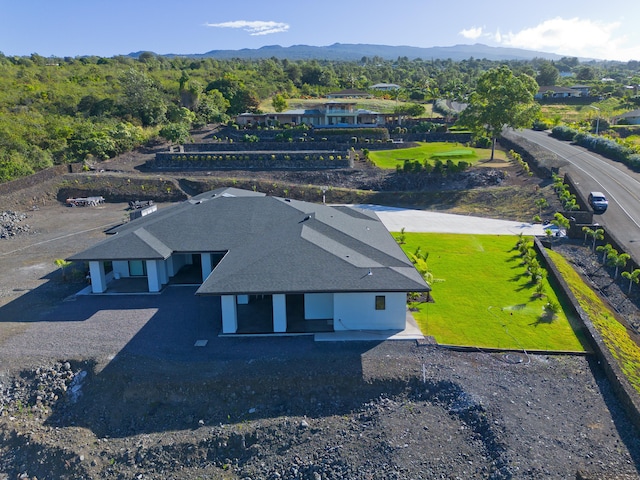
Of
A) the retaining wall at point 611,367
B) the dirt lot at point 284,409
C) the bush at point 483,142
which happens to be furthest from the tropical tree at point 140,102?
the retaining wall at point 611,367

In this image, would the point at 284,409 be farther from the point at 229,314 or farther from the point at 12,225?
the point at 12,225

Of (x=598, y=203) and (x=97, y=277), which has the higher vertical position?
(x=598, y=203)

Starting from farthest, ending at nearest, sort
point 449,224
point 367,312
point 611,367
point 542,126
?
point 542,126 → point 449,224 → point 367,312 → point 611,367

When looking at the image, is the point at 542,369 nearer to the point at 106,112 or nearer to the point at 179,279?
the point at 179,279

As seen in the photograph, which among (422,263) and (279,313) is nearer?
(279,313)

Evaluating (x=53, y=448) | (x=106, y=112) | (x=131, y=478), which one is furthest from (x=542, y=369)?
(x=106, y=112)

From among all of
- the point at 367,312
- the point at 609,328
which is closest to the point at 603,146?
the point at 609,328
